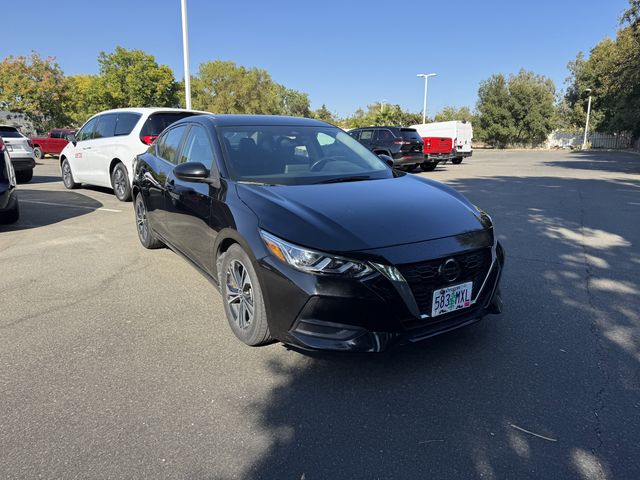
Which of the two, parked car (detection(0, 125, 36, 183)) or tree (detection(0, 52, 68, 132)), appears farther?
tree (detection(0, 52, 68, 132))

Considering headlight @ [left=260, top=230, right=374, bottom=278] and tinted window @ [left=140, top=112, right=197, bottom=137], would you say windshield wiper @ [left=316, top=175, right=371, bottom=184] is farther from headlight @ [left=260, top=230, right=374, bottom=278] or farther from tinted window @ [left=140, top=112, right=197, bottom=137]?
tinted window @ [left=140, top=112, right=197, bottom=137]

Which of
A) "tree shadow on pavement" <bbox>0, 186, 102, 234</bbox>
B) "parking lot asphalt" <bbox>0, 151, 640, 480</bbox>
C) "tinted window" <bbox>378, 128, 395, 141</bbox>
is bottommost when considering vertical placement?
"parking lot asphalt" <bbox>0, 151, 640, 480</bbox>

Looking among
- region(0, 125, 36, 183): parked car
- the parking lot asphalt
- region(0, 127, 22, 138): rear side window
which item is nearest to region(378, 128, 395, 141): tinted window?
region(0, 125, 36, 183): parked car

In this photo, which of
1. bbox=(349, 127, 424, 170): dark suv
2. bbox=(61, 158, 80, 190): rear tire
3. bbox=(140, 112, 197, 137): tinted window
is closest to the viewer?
bbox=(140, 112, 197, 137): tinted window

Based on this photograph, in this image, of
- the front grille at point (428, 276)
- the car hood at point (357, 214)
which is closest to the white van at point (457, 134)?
the car hood at point (357, 214)

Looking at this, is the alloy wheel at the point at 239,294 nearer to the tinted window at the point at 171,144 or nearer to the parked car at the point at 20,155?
the tinted window at the point at 171,144

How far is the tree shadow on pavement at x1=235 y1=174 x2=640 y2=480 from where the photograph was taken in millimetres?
2211

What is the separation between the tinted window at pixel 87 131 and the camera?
31.8ft

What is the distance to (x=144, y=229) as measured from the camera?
5875mm

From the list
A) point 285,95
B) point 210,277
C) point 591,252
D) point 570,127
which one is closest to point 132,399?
point 210,277

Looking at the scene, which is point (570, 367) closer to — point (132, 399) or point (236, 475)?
point (236, 475)

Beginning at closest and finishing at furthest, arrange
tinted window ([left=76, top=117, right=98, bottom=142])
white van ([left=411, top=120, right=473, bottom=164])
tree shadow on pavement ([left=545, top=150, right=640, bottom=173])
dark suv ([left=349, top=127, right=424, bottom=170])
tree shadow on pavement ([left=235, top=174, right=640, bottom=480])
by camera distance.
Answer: tree shadow on pavement ([left=235, top=174, right=640, bottom=480])
tinted window ([left=76, top=117, right=98, bottom=142])
dark suv ([left=349, top=127, right=424, bottom=170])
tree shadow on pavement ([left=545, top=150, right=640, bottom=173])
white van ([left=411, top=120, right=473, bottom=164])

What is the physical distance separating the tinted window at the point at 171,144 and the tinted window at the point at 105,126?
4.29 m

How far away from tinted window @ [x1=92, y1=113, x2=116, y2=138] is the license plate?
801cm
